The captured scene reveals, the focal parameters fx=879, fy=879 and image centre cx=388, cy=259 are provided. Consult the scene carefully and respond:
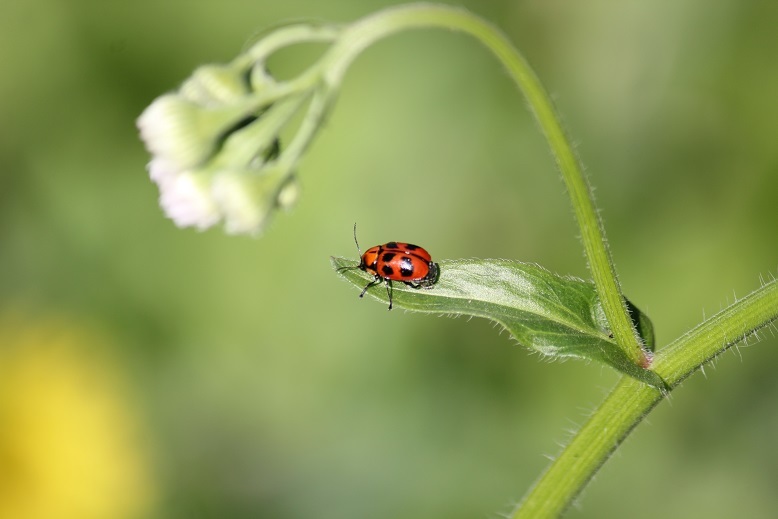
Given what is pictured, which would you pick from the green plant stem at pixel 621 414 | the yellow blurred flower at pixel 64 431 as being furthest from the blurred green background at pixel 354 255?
the green plant stem at pixel 621 414

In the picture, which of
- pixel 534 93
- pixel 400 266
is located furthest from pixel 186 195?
pixel 400 266

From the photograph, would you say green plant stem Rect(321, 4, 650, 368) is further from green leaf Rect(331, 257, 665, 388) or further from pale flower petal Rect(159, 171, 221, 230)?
pale flower petal Rect(159, 171, 221, 230)

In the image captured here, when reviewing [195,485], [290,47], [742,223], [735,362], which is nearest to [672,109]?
[742,223]

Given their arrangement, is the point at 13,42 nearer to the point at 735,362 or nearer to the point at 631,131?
the point at 631,131

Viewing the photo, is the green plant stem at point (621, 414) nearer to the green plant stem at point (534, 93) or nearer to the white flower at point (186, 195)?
the green plant stem at point (534, 93)

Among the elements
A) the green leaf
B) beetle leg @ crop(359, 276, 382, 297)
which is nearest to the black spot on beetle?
beetle leg @ crop(359, 276, 382, 297)

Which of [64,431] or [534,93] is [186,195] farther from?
[64,431]

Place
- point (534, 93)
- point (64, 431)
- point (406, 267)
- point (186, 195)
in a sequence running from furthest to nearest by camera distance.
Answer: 1. point (64, 431)
2. point (406, 267)
3. point (186, 195)
4. point (534, 93)
